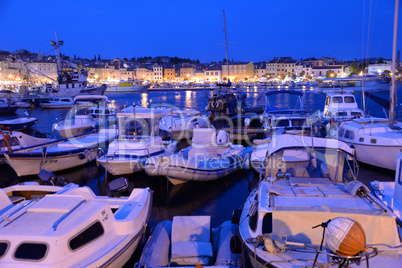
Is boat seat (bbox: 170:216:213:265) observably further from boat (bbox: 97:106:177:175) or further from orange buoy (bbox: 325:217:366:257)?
boat (bbox: 97:106:177:175)

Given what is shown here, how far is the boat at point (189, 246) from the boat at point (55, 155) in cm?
785

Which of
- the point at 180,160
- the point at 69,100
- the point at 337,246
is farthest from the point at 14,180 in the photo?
the point at 69,100

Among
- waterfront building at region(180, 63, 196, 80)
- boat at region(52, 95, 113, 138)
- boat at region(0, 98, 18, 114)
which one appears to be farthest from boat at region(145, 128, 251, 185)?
waterfront building at region(180, 63, 196, 80)

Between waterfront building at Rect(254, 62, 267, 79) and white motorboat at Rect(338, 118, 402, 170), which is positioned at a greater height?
waterfront building at Rect(254, 62, 267, 79)

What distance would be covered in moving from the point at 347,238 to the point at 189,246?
11.5 ft

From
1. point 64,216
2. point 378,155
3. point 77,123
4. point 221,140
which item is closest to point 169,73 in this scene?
point 77,123

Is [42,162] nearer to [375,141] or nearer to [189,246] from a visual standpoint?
[189,246]

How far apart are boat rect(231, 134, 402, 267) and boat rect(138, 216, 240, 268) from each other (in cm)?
36

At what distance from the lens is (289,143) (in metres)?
8.37

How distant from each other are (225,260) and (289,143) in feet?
12.5

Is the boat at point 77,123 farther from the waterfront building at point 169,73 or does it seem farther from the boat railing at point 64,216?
the waterfront building at point 169,73

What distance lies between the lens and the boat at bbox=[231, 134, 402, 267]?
3.70 m

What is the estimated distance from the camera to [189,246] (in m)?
6.29

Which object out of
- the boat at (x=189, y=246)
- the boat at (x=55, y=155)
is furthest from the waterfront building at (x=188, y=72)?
the boat at (x=189, y=246)
